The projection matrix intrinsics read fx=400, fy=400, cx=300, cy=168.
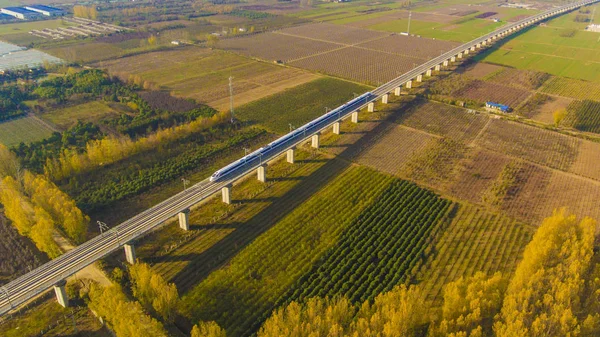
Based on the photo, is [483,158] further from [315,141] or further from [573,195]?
[315,141]

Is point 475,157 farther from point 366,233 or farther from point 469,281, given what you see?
point 469,281

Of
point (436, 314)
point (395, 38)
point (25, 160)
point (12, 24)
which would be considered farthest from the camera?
point (12, 24)

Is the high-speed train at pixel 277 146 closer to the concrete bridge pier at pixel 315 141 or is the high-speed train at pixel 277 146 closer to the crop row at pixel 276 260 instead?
the concrete bridge pier at pixel 315 141

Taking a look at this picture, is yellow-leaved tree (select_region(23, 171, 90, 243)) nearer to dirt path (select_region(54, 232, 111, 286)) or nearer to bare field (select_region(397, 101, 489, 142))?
dirt path (select_region(54, 232, 111, 286))

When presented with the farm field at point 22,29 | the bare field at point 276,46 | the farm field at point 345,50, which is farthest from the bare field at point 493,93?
the farm field at point 22,29

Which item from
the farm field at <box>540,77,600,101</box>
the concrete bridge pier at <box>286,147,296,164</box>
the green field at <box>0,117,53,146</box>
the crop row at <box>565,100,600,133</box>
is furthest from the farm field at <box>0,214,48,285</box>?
the farm field at <box>540,77,600,101</box>

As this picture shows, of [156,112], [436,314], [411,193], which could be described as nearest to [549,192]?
[411,193]
